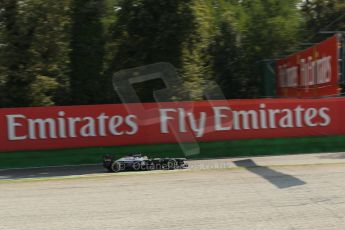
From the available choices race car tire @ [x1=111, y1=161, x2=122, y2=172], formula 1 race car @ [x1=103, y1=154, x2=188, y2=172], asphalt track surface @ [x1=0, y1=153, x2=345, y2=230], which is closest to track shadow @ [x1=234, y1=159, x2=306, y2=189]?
asphalt track surface @ [x1=0, y1=153, x2=345, y2=230]

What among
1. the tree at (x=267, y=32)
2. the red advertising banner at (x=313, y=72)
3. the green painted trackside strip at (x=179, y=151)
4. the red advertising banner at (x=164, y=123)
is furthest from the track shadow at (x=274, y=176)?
the tree at (x=267, y=32)

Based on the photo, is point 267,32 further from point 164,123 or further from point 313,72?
point 164,123

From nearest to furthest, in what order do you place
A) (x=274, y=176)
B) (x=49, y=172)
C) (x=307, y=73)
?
1. (x=274, y=176)
2. (x=49, y=172)
3. (x=307, y=73)

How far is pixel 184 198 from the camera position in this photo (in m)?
9.68

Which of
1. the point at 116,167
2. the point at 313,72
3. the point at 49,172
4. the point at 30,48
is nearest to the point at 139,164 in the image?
the point at 116,167

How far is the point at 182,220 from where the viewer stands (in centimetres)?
789

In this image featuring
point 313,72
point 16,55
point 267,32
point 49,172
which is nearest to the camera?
point 49,172

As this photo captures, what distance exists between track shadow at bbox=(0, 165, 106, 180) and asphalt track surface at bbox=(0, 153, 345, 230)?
3 cm

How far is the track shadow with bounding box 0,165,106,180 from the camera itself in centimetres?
1426

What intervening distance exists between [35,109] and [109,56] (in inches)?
394

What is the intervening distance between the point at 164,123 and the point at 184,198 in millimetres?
6979

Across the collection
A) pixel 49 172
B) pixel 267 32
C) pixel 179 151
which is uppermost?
pixel 267 32

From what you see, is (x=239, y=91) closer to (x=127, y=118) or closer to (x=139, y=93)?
(x=139, y=93)

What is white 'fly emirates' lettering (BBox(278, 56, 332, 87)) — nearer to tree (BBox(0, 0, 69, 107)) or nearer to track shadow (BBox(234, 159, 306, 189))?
track shadow (BBox(234, 159, 306, 189))
